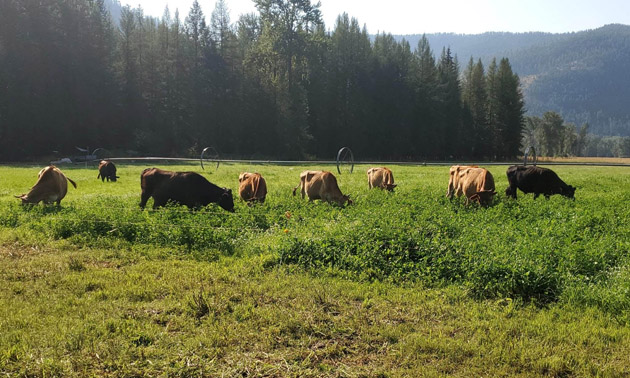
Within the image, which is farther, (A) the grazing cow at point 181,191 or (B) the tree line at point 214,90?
(B) the tree line at point 214,90

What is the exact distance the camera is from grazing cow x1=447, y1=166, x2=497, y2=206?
1341cm

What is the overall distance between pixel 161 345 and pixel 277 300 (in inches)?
72.8

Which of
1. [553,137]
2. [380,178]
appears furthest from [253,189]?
[553,137]

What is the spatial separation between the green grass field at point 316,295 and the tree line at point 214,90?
4755 cm

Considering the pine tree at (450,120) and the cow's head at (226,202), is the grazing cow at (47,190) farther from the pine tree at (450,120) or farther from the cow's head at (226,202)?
the pine tree at (450,120)

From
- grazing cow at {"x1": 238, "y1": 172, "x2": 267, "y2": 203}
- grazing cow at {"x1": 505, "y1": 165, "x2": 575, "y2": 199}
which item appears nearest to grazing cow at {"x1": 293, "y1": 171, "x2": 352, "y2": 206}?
grazing cow at {"x1": 238, "y1": 172, "x2": 267, "y2": 203}

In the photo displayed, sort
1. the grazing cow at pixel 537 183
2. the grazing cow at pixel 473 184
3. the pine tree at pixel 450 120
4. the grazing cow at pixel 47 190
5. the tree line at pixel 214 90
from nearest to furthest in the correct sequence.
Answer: the grazing cow at pixel 47 190 < the grazing cow at pixel 473 184 < the grazing cow at pixel 537 183 < the tree line at pixel 214 90 < the pine tree at pixel 450 120

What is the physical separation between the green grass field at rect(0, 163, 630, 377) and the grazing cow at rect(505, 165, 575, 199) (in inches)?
249

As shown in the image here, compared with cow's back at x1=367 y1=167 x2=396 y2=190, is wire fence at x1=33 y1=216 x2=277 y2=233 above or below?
below

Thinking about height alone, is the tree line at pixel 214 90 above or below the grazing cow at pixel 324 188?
above

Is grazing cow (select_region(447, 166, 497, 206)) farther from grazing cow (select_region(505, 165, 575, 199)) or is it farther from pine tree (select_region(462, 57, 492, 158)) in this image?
pine tree (select_region(462, 57, 492, 158))

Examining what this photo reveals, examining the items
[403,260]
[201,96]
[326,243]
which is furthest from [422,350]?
[201,96]

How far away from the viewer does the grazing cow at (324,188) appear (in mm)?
14328

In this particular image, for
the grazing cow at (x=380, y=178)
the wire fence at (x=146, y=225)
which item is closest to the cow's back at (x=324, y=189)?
the grazing cow at (x=380, y=178)
